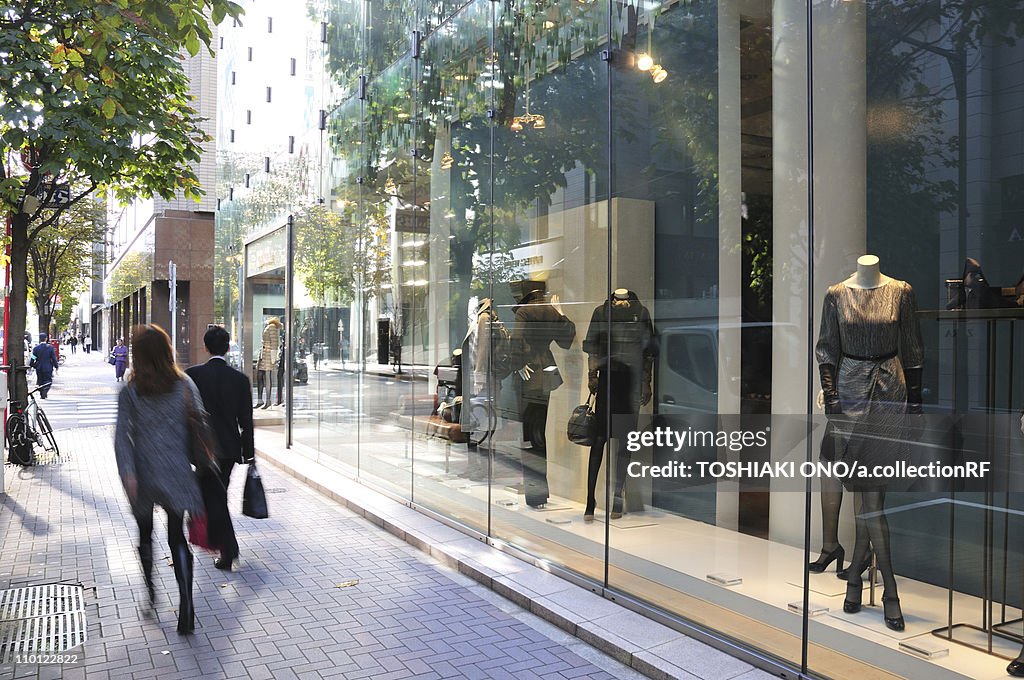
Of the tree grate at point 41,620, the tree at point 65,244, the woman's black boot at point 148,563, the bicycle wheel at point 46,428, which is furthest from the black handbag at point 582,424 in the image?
the tree at point 65,244

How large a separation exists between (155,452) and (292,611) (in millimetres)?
1404

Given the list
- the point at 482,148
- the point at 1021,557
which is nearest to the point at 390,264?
the point at 482,148

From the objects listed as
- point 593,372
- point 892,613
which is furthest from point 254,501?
point 892,613

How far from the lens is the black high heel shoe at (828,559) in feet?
14.6

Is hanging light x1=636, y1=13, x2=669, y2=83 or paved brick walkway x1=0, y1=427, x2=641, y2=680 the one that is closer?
paved brick walkway x1=0, y1=427, x2=641, y2=680

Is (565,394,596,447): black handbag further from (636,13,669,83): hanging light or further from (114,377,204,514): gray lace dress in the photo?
(114,377,204,514): gray lace dress

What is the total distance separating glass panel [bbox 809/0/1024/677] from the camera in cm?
397

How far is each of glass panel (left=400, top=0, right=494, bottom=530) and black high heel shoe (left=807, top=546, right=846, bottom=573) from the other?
11.4ft

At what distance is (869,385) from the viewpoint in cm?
430

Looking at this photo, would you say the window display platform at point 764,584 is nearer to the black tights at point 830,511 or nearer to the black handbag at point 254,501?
the black tights at point 830,511

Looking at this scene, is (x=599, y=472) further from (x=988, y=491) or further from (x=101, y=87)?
(x=101, y=87)

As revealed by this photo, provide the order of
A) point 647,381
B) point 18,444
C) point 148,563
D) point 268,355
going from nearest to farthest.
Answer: point 148,563
point 647,381
point 18,444
point 268,355

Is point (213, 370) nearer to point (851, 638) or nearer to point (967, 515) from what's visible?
point (851, 638)

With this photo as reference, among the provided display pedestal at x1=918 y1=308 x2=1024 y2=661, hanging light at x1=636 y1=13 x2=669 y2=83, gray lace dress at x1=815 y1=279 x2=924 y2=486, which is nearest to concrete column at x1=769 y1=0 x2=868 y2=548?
gray lace dress at x1=815 y1=279 x2=924 y2=486
